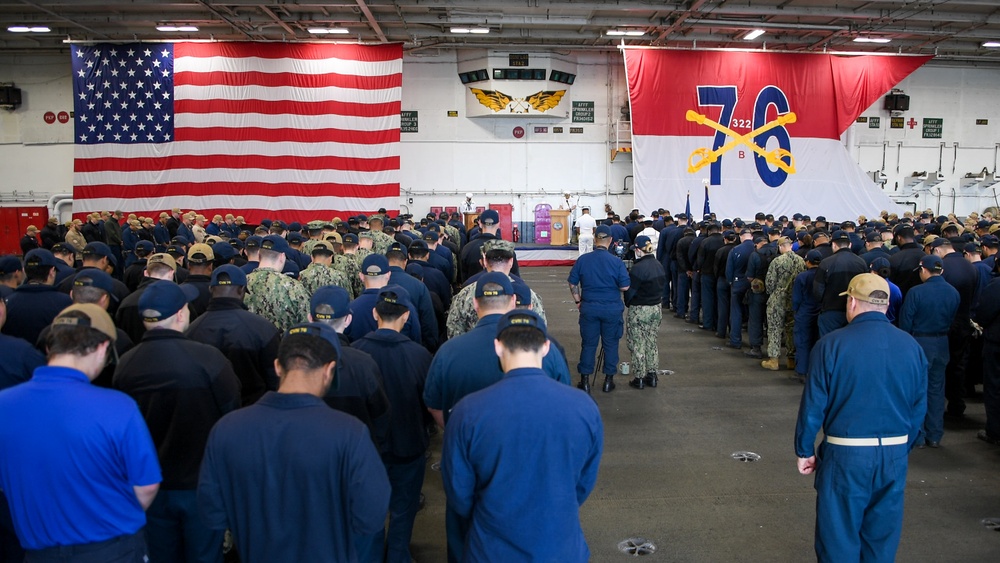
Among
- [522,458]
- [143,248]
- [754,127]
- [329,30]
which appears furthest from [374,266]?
[754,127]

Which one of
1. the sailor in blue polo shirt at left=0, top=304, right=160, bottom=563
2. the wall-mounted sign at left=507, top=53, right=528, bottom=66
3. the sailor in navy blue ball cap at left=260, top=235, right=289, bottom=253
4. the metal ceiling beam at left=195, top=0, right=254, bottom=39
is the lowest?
the sailor in blue polo shirt at left=0, top=304, right=160, bottom=563

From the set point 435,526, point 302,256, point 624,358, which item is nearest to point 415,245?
point 302,256

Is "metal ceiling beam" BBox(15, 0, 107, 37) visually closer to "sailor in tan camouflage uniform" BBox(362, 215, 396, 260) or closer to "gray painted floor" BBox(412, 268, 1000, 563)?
"sailor in tan camouflage uniform" BBox(362, 215, 396, 260)

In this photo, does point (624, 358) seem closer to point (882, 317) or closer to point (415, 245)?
point (415, 245)

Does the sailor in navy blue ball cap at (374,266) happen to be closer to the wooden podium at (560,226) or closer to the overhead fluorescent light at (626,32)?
the wooden podium at (560,226)

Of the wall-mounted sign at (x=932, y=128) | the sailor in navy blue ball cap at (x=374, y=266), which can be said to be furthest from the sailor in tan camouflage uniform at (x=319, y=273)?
the wall-mounted sign at (x=932, y=128)

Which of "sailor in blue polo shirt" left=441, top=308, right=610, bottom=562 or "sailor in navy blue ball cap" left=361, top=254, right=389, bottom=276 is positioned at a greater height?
"sailor in navy blue ball cap" left=361, top=254, right=389, bottom=276

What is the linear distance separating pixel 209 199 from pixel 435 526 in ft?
51.7

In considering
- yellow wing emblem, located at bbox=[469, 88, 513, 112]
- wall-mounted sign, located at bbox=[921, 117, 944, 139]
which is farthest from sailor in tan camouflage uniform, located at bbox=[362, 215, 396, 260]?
wall-mounted sign, located at bbox=[921, 117, 944, 139]

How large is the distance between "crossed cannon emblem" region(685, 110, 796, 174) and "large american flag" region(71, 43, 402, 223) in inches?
346

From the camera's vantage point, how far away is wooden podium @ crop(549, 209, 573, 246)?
19.9 meters

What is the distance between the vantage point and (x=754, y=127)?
19.6 m

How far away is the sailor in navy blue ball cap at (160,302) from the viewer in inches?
121

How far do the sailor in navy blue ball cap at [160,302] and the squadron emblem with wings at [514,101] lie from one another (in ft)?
56.9
